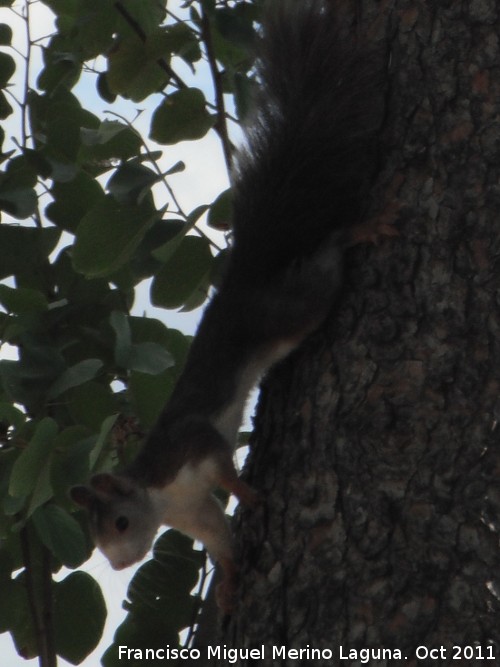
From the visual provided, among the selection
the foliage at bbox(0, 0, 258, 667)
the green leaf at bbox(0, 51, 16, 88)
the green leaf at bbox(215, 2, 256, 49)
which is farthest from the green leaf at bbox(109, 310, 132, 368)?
the green leaf at bbox(0, 51, 16, 88)

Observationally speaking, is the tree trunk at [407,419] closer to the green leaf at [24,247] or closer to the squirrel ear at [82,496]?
the squirrel ear at [82,496]

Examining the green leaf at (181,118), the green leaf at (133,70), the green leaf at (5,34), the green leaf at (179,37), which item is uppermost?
the green leaf at (5,34)

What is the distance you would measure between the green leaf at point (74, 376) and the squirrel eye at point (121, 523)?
40 cm

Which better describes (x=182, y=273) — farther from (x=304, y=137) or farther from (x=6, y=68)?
(x=6, y=68)

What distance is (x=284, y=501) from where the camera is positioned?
67.9 inches

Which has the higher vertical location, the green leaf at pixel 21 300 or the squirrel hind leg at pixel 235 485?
the green leaf at pixel 21 300

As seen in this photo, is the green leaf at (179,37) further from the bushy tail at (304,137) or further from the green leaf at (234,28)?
the bushy tail at (304,137)

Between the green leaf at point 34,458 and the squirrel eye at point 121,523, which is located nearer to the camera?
the green leaf at point 34,458

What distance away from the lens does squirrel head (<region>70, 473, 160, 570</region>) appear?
2250 millimetres

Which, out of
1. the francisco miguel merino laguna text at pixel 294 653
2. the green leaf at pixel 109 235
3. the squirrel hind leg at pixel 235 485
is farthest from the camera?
the green leaf at pixel 109 235

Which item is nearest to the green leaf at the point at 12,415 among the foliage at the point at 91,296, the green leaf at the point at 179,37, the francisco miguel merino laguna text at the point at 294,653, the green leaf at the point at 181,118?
the foliage at the point at 91,296

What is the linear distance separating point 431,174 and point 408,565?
66 cm

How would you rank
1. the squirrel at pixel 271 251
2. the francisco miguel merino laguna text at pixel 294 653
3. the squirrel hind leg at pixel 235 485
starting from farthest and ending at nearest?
the squirrel at pixel 271 251 → the squirrel hind leg at pixel 235 485 → the francisco miguel merino laguna text at pixel 294 653

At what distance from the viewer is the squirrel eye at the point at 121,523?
7.46 feet
